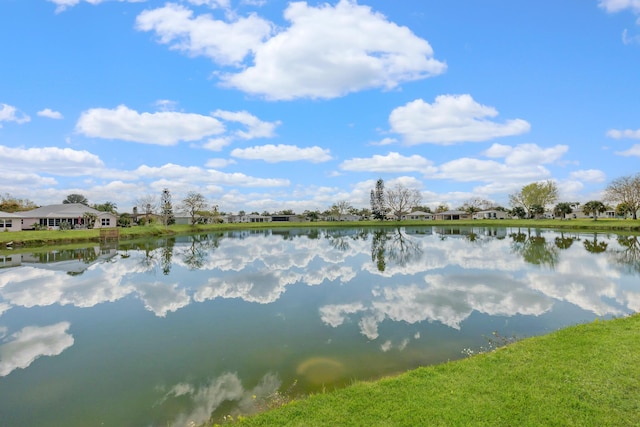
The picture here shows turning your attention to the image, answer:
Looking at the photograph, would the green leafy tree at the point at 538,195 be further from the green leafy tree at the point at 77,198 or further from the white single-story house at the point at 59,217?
the green leafy tree at the point at 77,198

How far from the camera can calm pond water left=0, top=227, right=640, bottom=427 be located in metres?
5.43

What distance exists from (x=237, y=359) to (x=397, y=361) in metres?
3.34

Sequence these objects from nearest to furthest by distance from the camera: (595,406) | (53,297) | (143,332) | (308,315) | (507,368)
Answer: (595,406)
(507,368)
(143,332)
(308,315)
(53,297)

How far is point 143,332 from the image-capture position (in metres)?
8.50

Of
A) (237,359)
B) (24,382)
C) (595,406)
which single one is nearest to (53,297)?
(24,382)

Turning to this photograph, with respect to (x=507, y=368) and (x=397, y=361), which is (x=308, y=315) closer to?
(x=397, y=361)

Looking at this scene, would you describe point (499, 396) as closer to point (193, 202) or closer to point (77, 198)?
point (193, 202)

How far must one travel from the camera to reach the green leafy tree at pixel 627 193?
52031mm

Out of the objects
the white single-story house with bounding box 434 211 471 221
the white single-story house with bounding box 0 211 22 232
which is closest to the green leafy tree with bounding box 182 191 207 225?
the white single-story house with bounding box 0 211 22 232

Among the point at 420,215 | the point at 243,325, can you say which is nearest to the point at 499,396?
the point at 243,325

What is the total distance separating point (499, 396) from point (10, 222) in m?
54.2

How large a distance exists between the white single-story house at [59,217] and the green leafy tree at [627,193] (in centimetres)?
8558

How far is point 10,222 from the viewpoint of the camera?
39.5m

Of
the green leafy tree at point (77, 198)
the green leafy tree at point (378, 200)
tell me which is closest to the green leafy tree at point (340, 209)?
the green leafy tree at point (378, 200)
